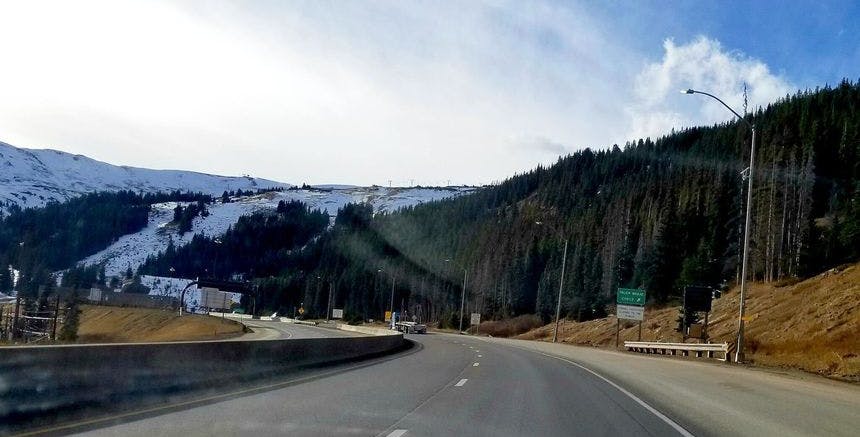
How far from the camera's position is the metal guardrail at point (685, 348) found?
35.3 metres

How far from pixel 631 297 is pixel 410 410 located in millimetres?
46678

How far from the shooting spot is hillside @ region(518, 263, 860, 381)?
1280 inches

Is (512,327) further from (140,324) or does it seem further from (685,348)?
(685,348)

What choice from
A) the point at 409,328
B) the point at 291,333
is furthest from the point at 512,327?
the point at 291,333

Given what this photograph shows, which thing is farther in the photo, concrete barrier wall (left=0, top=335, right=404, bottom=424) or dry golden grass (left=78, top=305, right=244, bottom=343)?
dry golden grass (left=78, top=305, right=244, bottom=343)

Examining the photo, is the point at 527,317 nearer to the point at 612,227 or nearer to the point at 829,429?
the point at 612,227

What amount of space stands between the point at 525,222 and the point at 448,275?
21.4m

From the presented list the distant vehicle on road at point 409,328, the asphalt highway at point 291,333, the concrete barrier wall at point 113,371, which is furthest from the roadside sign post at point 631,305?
the concrete barrier wall at point 113,371

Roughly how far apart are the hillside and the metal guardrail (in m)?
1.44

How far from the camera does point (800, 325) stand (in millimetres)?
41375

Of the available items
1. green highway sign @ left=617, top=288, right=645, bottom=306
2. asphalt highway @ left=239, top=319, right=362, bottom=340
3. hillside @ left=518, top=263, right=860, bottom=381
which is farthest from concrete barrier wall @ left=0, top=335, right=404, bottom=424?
green highway sign @ left=617, top=288, right=645, bottom=306

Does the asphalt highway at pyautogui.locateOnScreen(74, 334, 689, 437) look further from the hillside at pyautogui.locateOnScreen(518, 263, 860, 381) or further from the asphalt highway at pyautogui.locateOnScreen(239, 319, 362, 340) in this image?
the asphalt highway at pyautogui.locateOnScreen(239, 319, 362, 340)

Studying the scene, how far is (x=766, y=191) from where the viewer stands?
298 feet

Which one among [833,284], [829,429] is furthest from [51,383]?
[833,284]
